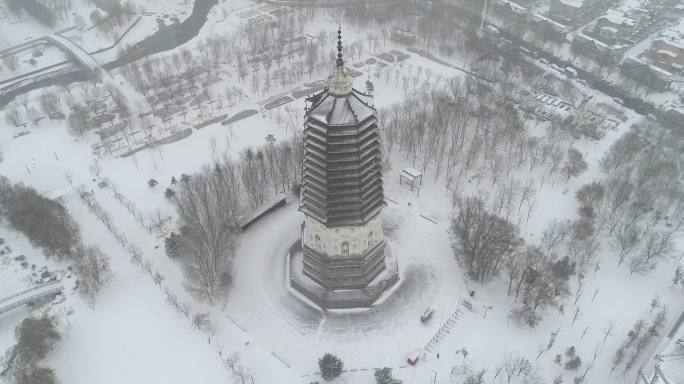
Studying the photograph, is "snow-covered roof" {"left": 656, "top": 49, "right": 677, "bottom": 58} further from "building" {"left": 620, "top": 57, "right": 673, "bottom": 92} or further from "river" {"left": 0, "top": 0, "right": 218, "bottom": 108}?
"river" {"left": 0, "top": 0, "right": 218, "bottom": 108}

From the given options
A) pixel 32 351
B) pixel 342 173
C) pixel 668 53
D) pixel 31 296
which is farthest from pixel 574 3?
pixel 32 351

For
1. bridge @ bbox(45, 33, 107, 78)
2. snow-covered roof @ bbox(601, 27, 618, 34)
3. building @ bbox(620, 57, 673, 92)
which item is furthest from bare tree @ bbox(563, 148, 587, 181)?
bridge @ bbox(45, 33, 107, 78)

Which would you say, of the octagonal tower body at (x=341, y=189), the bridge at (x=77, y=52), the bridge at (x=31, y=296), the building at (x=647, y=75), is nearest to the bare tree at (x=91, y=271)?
the bridge at (x=31, y=296)

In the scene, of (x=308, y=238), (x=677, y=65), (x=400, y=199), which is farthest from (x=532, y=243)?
(x=677, y=65)

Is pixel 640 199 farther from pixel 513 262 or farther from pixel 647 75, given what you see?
pixel 647 75

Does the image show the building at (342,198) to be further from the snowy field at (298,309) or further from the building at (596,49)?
the building at (596,49)

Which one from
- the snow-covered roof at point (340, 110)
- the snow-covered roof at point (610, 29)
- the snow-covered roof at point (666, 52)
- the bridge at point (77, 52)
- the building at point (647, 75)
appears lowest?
the bridge at point (77, 52)

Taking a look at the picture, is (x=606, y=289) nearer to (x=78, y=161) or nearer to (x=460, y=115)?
(x=460, y=115)
